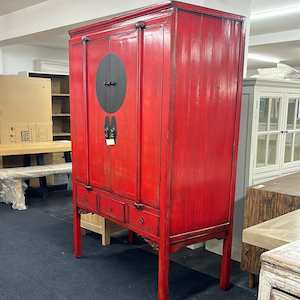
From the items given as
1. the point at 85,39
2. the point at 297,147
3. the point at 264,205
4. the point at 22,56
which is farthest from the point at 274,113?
the point at 22,56

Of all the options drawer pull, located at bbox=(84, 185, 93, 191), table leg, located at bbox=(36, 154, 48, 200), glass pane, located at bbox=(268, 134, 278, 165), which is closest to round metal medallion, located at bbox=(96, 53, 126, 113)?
drawer pull, located at bbox=(84, 185, 93, 191)

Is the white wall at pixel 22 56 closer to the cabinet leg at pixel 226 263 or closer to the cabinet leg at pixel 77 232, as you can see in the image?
the cabinet leg at pixel 77 232

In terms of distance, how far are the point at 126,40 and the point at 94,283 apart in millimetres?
1862

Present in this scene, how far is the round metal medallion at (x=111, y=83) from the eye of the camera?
249 centimetres

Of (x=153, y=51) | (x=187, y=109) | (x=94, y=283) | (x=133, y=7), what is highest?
(x=133, y=7)

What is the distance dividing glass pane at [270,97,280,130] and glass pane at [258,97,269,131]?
7 cm

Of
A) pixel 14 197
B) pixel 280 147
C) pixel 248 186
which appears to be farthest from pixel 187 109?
pixel 14 197

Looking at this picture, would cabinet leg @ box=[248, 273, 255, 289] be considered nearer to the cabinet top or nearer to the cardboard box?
the cabinet top

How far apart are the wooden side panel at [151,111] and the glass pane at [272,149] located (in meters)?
1.32

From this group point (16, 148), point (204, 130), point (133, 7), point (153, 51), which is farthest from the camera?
point (16, 148)

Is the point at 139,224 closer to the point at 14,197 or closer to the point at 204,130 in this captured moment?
the point at 204,130

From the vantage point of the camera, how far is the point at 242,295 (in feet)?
8.50

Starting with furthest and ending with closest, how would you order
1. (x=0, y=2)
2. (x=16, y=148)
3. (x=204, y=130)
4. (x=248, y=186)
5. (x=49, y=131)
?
(x=49, y=131), (x=16, y=148), (x=0, y=2), (x=248, y=186), (x=204, y=130)

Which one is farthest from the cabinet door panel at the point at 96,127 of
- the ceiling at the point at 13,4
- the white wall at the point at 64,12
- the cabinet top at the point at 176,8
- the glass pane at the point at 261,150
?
the ceiling at the point at 13,4
